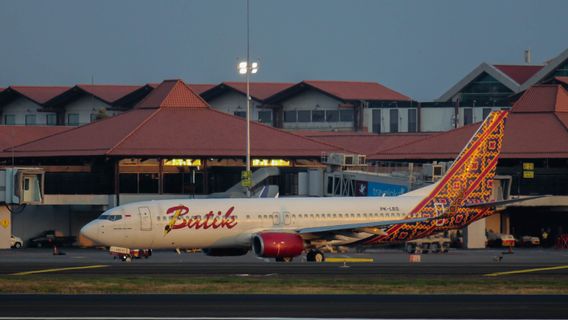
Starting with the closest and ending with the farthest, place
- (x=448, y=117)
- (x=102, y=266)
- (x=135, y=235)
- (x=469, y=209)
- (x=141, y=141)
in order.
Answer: (x=102, y=266) < (x=135, y=235) < (x=469, y=209) < (x=141, y=141) < (x=448, y=117)

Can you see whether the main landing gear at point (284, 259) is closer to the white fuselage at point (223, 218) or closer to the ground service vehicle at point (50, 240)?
the white fuselage at point (223, 218)

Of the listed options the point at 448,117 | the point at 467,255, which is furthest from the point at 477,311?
the point at 448,117

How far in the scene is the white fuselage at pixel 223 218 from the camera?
61531 millimetres

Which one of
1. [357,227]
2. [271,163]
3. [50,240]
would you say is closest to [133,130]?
[50,240]

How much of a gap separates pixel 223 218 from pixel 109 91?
3743 inches

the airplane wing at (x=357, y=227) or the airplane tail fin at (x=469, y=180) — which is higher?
the airplane tail fin at (x=469, y=180)

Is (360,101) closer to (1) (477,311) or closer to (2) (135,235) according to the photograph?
(2) (135,235)

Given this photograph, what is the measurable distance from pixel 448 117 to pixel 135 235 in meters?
83.0

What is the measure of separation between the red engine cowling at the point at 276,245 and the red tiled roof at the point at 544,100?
4503cm

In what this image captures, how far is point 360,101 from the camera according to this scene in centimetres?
14662

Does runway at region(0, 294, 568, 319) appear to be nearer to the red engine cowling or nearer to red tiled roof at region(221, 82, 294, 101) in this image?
the red engine cowling

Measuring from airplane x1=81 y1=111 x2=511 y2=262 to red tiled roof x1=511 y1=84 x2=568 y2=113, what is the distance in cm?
3394

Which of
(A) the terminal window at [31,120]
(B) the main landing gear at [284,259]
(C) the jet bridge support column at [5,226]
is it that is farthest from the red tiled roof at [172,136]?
(A) the terminal window at [31,120]

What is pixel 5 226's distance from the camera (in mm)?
86438
